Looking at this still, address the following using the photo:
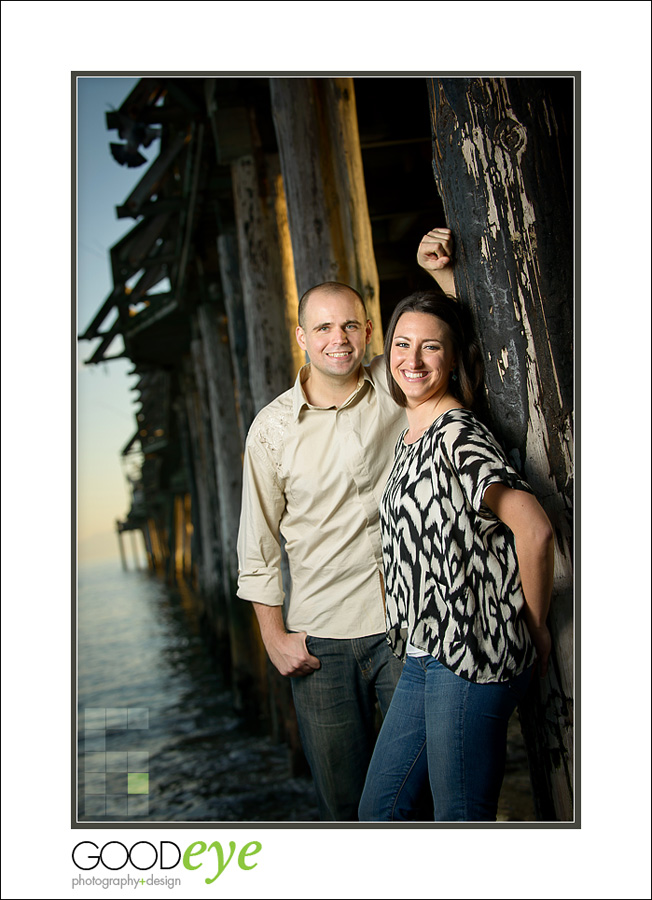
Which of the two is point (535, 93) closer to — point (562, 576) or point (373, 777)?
point (562, 576)

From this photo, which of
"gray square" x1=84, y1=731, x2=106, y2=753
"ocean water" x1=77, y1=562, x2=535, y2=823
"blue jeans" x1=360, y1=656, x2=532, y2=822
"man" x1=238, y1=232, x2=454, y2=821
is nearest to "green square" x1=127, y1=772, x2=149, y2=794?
"ocean water" x1=77, y1=562, x2=535, y2=823

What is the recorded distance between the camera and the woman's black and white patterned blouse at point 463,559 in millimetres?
1731

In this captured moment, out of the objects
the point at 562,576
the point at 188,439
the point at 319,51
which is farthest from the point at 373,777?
the point at 188,439

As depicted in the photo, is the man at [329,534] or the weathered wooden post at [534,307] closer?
the weathered wooden post at [534,307]

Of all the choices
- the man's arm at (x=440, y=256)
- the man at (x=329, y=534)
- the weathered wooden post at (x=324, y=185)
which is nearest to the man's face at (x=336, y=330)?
the man at (x=329, y=534)

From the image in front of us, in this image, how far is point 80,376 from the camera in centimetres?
262

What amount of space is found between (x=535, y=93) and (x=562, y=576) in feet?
4.20

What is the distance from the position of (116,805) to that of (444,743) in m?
1.22

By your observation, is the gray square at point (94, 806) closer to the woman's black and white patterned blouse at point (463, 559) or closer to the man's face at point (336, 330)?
the woman's black and white patterned blouse at point (463, 559)

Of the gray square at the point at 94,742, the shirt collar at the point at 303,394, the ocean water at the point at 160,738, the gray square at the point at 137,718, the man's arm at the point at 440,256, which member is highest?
the man's arm at the point at 440,256

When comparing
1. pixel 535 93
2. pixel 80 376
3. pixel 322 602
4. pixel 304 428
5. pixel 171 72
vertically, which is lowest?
pixel 322 602

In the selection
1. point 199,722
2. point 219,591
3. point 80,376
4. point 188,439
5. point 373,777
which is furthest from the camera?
point 188,439

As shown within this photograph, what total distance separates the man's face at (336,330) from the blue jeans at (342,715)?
31.6 inches

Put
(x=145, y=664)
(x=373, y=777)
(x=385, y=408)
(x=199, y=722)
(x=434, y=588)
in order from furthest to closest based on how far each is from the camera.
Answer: (x=145, y=664) < (x=199, y=722) < (x=385, y=408) < (x=373, y=777) < (x=434, y=588)
